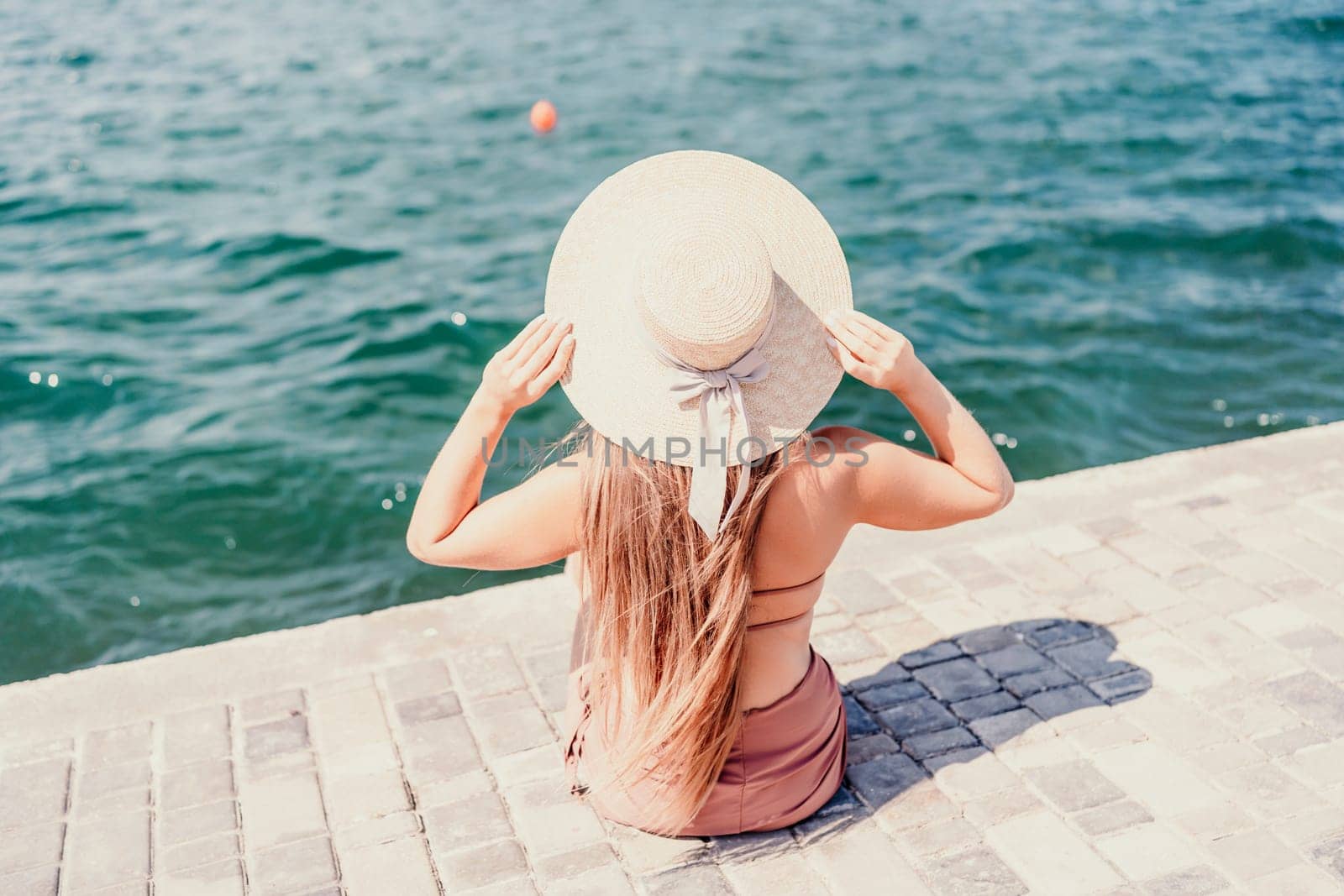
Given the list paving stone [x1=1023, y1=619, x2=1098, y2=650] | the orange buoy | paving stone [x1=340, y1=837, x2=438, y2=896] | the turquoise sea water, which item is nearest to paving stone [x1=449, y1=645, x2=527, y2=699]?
paving stone [x1=340, y1=837, x2=438, y2=896]

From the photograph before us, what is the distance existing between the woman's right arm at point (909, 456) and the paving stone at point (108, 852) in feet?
7.05

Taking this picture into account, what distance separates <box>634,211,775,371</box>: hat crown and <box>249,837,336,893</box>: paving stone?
1755 mm

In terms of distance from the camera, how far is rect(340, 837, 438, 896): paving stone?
3.00 m

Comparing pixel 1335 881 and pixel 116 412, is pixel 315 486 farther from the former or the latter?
pixel 1335 881

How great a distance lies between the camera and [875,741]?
3.53 m

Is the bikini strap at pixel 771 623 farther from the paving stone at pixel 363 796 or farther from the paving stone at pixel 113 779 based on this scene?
the paving stone at pixel 113 779

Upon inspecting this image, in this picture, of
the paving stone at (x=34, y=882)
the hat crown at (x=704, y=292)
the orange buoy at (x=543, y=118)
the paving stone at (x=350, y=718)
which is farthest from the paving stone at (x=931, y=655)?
the orange buoy at (x=543, y=118)

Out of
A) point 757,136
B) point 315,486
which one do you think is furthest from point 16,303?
point 757,136

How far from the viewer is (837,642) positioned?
4051mm

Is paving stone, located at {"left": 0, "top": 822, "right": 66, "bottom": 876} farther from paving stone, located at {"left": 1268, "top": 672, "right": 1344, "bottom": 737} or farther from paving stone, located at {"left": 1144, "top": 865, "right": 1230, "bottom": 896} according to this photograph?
paving stone, located at {"left": 1268, "top": 672, "right": 1344, "bottom": 737}

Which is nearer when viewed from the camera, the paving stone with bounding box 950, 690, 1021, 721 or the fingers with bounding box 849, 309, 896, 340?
the fingers with bounding box 849, 309, 896, 340

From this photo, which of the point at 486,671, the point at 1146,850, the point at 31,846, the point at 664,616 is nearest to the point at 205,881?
the point at 31,846

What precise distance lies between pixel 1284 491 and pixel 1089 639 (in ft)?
4.89

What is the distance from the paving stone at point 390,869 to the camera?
300 cm
